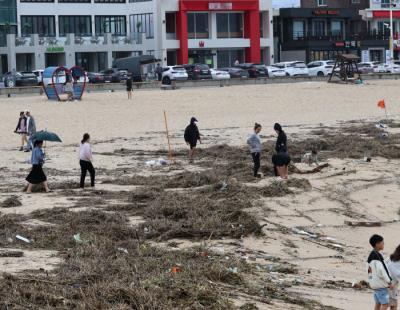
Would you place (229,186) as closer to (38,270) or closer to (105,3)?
(38,270)

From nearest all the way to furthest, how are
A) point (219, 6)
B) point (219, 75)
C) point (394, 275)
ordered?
point (394, 275) < point (219, 75) < point (219, 6)

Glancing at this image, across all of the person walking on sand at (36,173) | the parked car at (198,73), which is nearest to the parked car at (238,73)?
the parked car at (198,73)

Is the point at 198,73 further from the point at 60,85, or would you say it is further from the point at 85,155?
the point at 85,155

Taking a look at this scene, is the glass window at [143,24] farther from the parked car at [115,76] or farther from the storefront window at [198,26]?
the parked car at [115,76]

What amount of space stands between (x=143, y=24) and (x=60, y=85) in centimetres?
3127

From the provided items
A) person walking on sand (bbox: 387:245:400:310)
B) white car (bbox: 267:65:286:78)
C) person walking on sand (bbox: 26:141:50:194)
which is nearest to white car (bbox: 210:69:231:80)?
white car (bbox: 267:65:286:78)

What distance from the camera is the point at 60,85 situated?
47.5 meters

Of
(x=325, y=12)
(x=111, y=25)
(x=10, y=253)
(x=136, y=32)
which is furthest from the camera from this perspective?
(x=325, y=12)

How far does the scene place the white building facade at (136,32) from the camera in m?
73.5

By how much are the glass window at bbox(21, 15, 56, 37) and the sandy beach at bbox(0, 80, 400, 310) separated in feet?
89.6

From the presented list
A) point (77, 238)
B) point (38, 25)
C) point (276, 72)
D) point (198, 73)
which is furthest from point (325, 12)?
point (77, 238)

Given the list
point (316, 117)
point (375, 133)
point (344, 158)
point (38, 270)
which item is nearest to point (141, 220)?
point (38, 270)

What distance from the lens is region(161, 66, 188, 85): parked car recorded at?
6091cm

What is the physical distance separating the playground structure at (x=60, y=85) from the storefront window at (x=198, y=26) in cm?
2938
